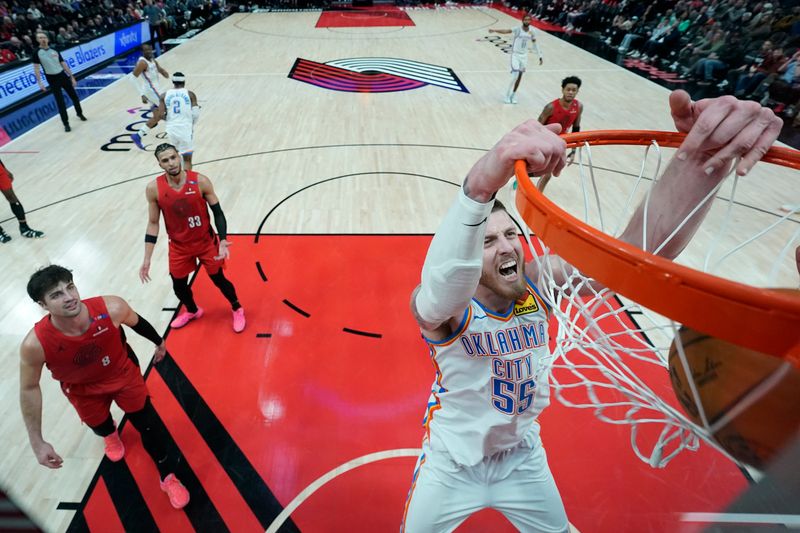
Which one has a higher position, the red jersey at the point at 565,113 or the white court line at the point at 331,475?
the red jersey at the point at 565,113

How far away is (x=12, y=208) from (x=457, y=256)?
20.9 feet

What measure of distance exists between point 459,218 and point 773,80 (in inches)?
513

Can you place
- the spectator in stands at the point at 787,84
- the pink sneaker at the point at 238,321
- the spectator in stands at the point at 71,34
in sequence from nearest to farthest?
the pink sneaker at the point at 238,321
the spectator in stands at the point at 787,84
the spectator in stands at the point at 71,34

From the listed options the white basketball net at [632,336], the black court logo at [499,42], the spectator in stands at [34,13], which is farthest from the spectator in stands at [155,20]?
the white basketball net at [632,336]

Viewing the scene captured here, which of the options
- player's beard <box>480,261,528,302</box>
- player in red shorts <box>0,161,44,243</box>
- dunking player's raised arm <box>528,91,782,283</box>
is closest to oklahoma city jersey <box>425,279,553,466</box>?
player's beard <box>480,261,528,302</box>

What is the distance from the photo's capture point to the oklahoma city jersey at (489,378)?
2.01m

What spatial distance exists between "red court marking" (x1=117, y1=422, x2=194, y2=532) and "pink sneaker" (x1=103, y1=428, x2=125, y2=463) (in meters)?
0.05

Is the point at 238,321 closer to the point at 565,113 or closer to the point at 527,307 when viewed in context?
the point at 527,307

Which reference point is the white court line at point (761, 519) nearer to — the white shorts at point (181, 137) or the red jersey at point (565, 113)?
the red jersey at point (565, 113)

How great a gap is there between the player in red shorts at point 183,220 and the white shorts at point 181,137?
318 cm

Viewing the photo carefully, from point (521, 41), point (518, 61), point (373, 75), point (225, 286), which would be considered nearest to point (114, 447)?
point (225, 286)

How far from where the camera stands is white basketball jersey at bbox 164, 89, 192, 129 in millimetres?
6523

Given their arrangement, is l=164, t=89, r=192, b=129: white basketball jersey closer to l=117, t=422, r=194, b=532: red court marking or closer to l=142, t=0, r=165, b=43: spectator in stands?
l=117, t=422, r=194, b=532: red court marking

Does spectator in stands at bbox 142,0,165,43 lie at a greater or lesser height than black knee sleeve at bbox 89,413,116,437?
lesser
